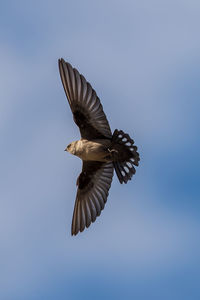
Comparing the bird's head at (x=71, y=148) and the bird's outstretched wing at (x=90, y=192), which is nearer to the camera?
the bird's head at (x=71, y=148)

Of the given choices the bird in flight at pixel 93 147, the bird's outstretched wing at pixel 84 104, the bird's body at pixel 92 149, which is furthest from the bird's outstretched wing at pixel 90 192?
the bird's outstretched wing at pixel 84 104

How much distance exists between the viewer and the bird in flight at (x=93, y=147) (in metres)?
12.5

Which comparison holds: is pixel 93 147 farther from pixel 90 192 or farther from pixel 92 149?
pixel 90 192

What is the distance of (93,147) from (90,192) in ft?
3.96

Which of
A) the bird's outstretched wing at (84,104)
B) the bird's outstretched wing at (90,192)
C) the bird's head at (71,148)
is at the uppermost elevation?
the bird's outstretched wing at (84,104)

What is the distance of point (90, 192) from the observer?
1352 cm

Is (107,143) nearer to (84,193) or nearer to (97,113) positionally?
(97,113)

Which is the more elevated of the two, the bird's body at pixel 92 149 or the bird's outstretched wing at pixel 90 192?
the bird's body at pixel 92 149

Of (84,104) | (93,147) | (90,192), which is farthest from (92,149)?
(90,192)

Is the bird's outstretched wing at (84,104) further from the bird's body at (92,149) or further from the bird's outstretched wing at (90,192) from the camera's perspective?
the bird's outstretched wing at (90,192)

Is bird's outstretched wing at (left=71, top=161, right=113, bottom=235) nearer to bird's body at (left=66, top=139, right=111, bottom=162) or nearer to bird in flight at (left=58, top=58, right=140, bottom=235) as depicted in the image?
bird in flight at (left=58, top=58, right=140, bottom=235)

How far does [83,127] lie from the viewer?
42.3 ft

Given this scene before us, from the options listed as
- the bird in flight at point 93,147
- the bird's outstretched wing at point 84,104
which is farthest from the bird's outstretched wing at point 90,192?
→ the bird's outstretched wing at point 84,104

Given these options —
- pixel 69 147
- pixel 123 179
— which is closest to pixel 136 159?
pixel 123 179
